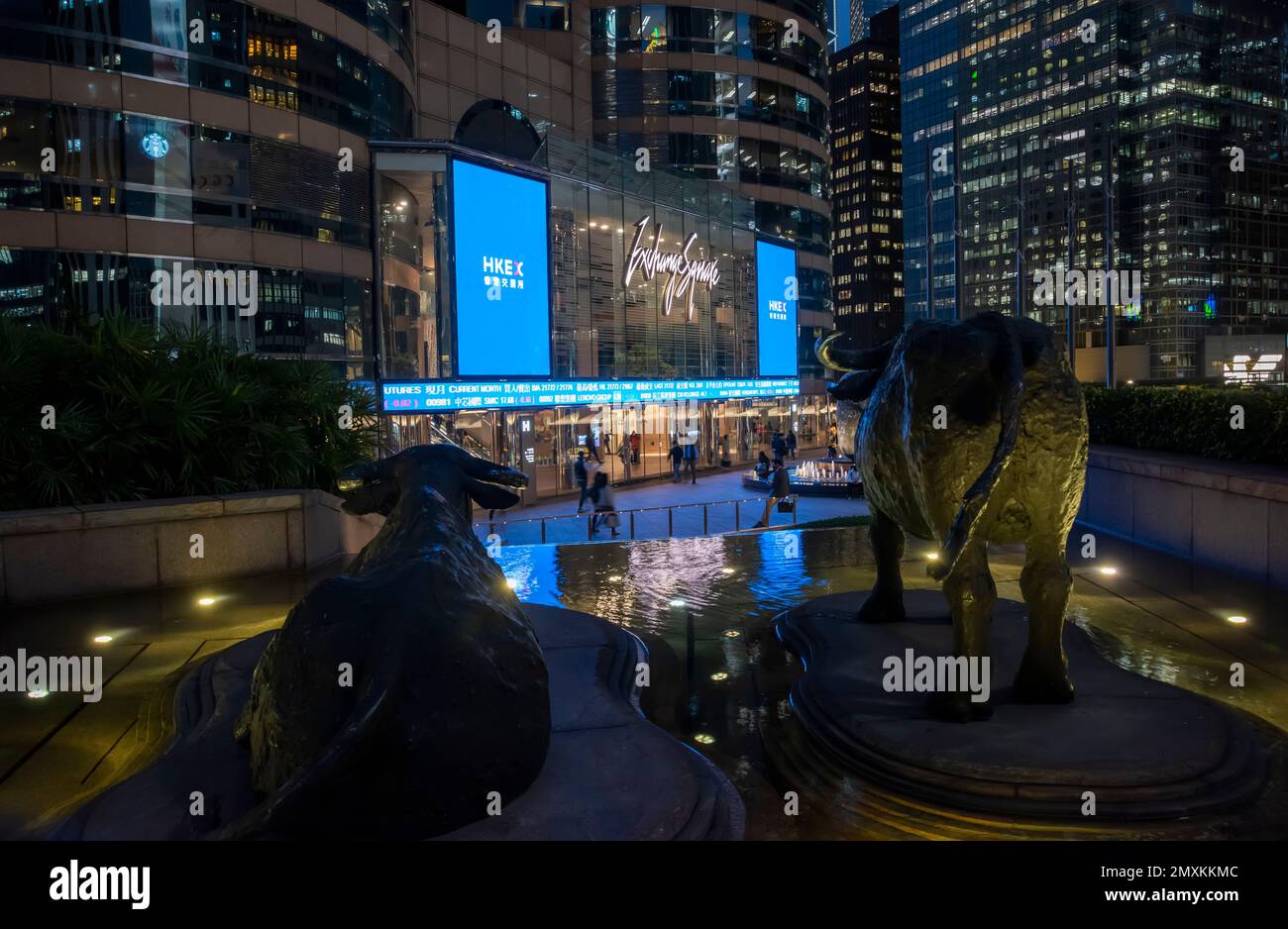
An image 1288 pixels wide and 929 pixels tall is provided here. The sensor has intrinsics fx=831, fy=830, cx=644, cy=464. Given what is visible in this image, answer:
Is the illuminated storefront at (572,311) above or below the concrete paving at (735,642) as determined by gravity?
above

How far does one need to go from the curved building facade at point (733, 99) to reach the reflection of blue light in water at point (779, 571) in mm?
34760

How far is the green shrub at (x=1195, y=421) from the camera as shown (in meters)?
10.2

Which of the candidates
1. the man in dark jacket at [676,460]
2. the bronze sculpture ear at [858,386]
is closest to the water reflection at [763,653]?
the bronze sculpture ear at [858,386]

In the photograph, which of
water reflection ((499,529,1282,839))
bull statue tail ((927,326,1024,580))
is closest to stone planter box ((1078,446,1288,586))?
water reflection ((499,529,1282,839))

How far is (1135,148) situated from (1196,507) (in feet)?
302

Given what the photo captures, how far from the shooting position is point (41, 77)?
67.7 feet

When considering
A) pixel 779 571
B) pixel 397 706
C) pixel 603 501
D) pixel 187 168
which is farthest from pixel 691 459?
pixel 397 706

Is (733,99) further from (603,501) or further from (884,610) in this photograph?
(884,610)

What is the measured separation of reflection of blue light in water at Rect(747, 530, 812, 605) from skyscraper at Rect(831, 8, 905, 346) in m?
159

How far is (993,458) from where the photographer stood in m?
4.29

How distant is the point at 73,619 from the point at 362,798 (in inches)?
247

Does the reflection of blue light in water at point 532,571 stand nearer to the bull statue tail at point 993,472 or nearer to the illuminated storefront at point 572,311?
the bull statue tail at point 993,472

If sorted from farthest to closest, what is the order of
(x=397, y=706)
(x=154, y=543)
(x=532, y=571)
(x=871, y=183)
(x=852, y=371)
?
(x=871, y=183) → (x=532, y=571) → (x=154, y=543) → (x=852, y=371) → (x=397, y=706)
